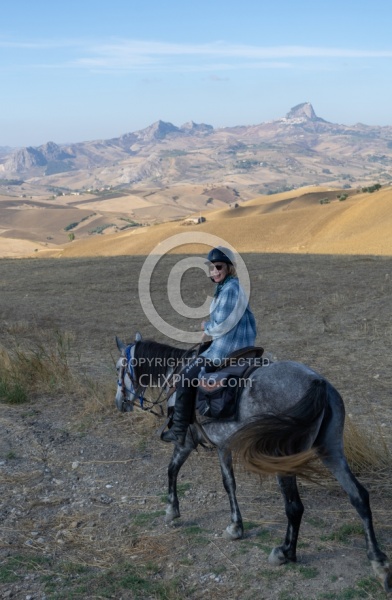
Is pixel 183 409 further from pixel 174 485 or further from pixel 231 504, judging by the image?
pixel 231 504

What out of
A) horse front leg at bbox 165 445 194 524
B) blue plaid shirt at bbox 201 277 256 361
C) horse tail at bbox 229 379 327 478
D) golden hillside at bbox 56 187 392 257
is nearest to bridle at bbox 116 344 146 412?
horse front leg at bbox 165 445 194 524

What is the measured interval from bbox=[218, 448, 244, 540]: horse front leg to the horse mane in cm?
105

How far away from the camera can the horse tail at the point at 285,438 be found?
15.0 feet

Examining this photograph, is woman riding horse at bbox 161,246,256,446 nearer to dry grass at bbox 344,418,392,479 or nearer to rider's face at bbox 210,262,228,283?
rider's face at bbox 210,262,228,283

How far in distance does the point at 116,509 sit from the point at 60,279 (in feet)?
58.5

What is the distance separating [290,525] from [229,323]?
5.49 ft

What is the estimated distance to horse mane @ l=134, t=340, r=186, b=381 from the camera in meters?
5.96

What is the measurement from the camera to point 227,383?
16.7ft

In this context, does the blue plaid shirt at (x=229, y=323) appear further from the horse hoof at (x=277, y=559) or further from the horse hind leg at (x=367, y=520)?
the horse hoof at (x=277, y=559)

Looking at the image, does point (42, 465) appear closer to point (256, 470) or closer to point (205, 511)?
point (205, 511)

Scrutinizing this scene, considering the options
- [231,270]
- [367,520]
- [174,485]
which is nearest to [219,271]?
[231,270]

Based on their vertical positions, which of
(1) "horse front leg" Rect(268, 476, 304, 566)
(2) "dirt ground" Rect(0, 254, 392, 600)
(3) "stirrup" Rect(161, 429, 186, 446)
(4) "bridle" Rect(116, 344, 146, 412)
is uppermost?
(4) "bridle" Rect(116, 344, 146, 412)

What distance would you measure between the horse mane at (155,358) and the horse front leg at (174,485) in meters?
0.76

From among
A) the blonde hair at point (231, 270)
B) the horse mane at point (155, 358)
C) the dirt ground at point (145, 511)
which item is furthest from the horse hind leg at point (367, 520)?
the horse mane at point (155, 358)
